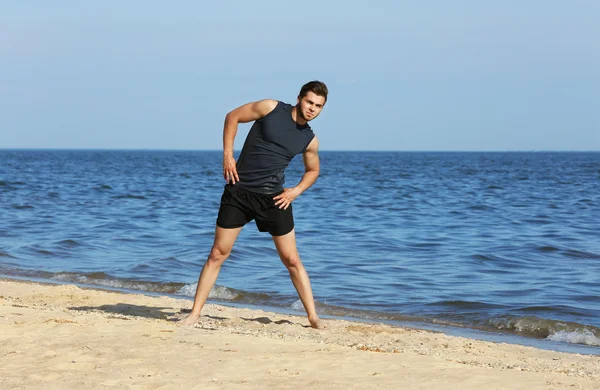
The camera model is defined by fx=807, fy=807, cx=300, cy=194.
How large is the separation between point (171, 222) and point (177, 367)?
13.4 meters

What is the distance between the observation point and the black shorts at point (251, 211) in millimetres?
6094

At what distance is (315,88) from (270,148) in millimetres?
554

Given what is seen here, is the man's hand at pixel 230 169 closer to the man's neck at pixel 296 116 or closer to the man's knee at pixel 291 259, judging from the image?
the man's neck at pixel 296 116

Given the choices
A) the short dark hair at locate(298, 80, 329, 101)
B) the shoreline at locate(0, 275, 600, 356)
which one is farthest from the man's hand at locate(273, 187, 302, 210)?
the shoreline at locate(0, 275, 600, 356)

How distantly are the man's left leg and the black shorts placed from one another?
0.30 feet

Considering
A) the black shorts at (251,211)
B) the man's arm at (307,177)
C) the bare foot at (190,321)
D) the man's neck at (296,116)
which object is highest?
the man's neck at (296,116)

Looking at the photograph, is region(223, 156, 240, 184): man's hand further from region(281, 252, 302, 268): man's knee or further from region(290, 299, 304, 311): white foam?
region(290, 299, 304, 311): white foam

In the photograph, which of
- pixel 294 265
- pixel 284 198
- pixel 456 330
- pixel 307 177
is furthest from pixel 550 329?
pixel 284 198

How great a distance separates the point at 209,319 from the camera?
7.43m

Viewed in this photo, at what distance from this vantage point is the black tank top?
5922 millimetres

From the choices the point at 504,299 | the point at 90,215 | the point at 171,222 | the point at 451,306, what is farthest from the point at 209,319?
the point at 90,215

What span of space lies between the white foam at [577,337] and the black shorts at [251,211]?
334 cm

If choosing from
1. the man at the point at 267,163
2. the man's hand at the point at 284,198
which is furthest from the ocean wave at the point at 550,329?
the man's hand at the point at 284,198

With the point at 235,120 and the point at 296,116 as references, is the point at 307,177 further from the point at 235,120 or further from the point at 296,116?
the point at 235,120
